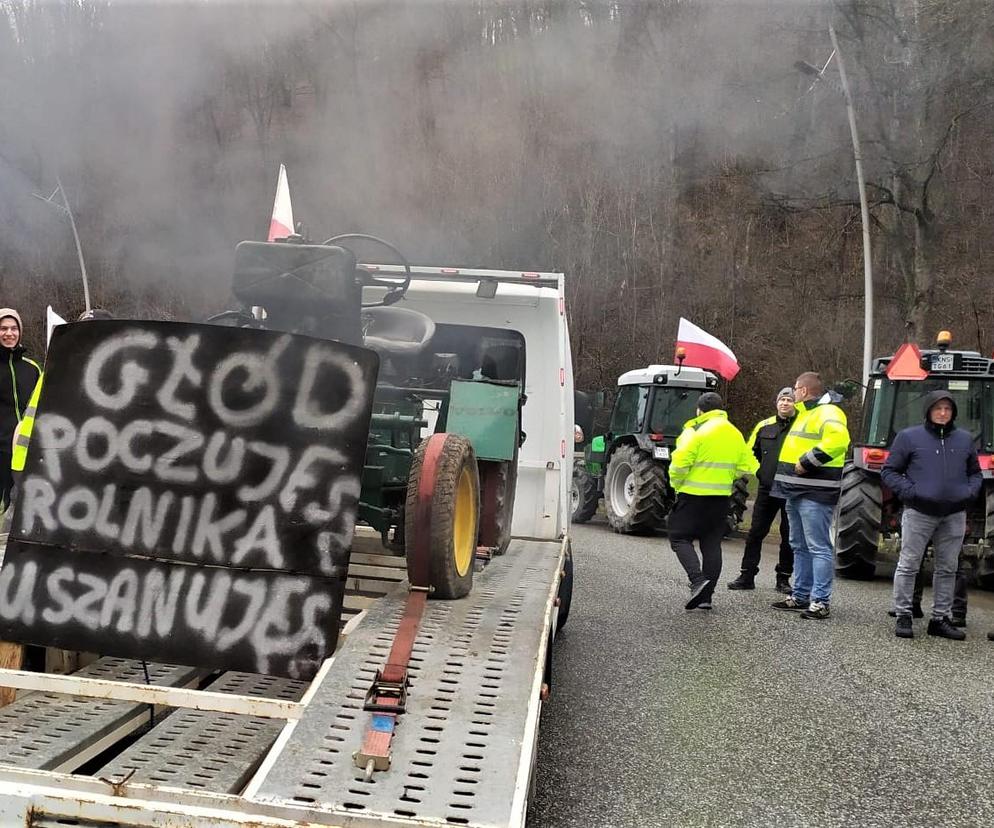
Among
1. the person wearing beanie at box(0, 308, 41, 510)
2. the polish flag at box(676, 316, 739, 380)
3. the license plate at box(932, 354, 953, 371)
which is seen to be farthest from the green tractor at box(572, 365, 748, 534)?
the person wearing beanie at box(0, 308, 41, 510)

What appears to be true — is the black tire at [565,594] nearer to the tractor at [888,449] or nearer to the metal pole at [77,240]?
the tractor at [888,449]

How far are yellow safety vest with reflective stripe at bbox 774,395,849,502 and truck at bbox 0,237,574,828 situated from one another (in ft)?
6.73

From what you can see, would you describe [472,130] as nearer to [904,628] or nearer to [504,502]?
[504,502]

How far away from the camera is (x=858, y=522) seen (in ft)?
19.7

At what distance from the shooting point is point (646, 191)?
1249 centimetres

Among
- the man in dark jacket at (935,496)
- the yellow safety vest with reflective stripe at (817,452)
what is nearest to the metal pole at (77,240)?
the yellow safety vest with reflective stripe at (817,452)

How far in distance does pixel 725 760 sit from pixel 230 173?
604 centimetres

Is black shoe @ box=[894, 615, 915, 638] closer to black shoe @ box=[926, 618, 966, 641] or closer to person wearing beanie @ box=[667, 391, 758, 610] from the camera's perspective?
black shoe @ box=[926, 618, 966, 641]

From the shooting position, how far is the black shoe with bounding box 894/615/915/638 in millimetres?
4480

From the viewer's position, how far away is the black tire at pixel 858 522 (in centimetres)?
599

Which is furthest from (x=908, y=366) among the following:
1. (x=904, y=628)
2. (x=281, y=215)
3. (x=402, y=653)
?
(x=402, y=653)

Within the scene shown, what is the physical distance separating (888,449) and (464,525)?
4.58m

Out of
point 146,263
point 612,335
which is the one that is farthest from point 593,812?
point 612,335

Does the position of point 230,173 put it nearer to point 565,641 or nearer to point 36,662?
point 565,641
